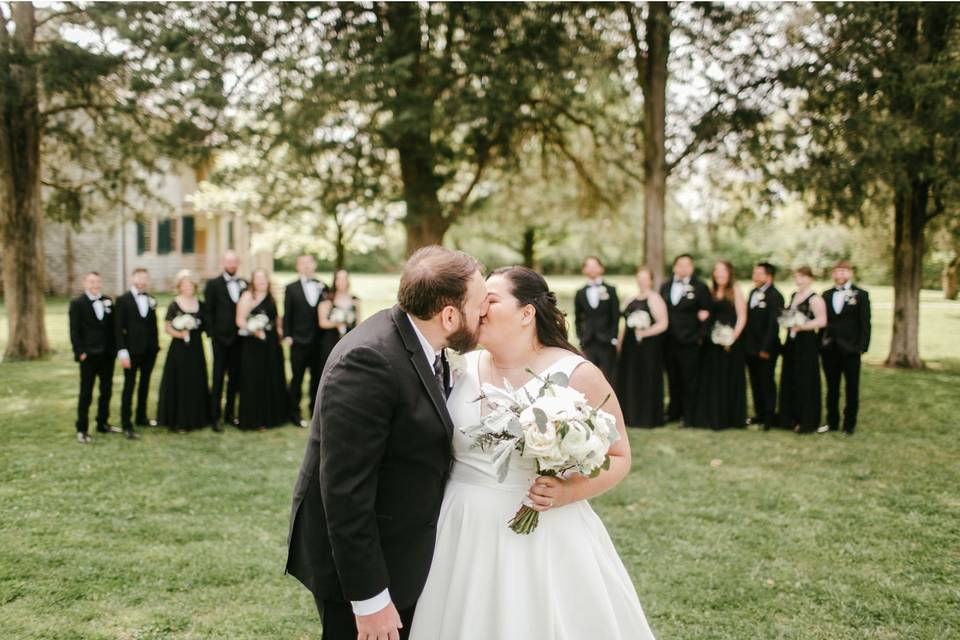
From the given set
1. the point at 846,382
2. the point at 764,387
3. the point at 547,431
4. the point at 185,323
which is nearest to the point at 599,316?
the point at 764,387

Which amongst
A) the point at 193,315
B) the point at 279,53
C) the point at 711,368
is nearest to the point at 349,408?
the point at 193,315

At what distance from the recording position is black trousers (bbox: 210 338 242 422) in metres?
9.95

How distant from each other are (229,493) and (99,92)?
9.98 m

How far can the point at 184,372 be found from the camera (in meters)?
9.67

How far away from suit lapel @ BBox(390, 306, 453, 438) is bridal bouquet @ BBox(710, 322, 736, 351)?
810 cm

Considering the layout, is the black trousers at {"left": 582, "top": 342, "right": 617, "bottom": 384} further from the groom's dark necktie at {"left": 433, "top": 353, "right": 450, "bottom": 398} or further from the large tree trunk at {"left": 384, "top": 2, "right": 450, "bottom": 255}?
the groom's dark necktie at {"left": 433, "top": 353, "right": 450, "bottom": 398}

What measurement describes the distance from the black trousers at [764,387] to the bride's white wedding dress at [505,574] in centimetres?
778

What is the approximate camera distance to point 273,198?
15.6 m

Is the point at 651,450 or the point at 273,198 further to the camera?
the point at 273,198

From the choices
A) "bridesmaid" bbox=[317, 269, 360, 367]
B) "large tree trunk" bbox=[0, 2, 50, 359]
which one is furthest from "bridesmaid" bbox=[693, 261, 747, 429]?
"large tree trunk" bbox=[0, 2, 50, 359]

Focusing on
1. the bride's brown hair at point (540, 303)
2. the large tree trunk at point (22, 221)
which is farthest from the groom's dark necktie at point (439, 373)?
the large tree trunk at point (22, 221)

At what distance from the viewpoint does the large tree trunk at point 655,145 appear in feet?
44.3

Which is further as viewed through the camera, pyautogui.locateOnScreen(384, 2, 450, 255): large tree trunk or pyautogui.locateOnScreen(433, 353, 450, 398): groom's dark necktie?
pyautogui.locateOnScreen(384, 2, 450, 255): large tree trunk

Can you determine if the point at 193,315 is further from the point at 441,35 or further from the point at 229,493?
the point at 441,35
